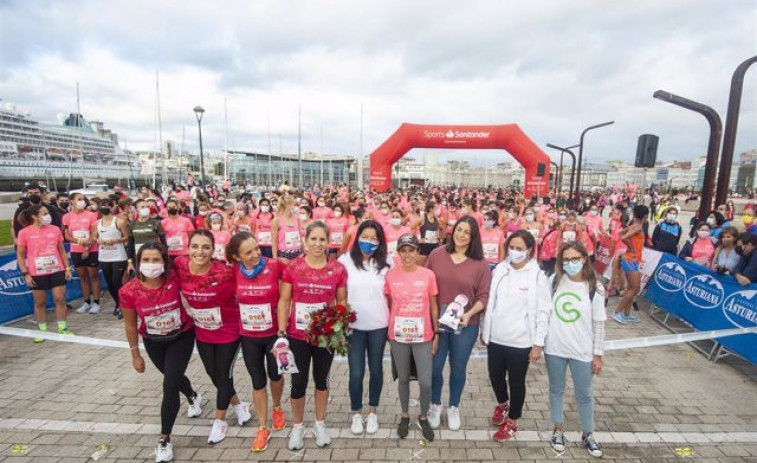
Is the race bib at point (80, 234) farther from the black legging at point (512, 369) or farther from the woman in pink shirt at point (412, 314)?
the black legging at point (512, 369)

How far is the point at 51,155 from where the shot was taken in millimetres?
74562

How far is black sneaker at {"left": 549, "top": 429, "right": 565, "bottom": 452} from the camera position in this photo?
328 centimetres

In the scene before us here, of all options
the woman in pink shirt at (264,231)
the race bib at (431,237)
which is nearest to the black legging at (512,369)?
the race bib at (431,237)

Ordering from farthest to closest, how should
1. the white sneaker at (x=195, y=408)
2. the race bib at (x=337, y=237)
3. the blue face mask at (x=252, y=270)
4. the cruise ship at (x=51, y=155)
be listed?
1. the cruise ship at (x=51, y=155)
2. the race bib at (x=337, y=237)
3. the white sneaker at (x=195, y=408)
4. the blue face mask at (x=252, y=270)

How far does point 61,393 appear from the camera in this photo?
164 inches

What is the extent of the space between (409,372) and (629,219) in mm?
6045

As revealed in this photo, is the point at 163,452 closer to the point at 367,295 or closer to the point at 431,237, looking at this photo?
the point at 367,295

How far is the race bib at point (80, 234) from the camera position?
6340mm

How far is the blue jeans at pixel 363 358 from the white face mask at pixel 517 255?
1277 millimetres

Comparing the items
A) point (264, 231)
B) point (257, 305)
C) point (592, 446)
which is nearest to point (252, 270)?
point (257, 305)

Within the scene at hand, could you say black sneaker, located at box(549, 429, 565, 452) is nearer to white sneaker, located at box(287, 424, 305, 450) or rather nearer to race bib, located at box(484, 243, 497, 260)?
white sneaker, located at box(287, 424, 305, 450)

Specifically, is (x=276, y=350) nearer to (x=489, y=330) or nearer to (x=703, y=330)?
(x=489, y=330)

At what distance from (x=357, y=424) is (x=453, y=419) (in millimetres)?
919

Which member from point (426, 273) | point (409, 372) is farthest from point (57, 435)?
point (426, 273)
